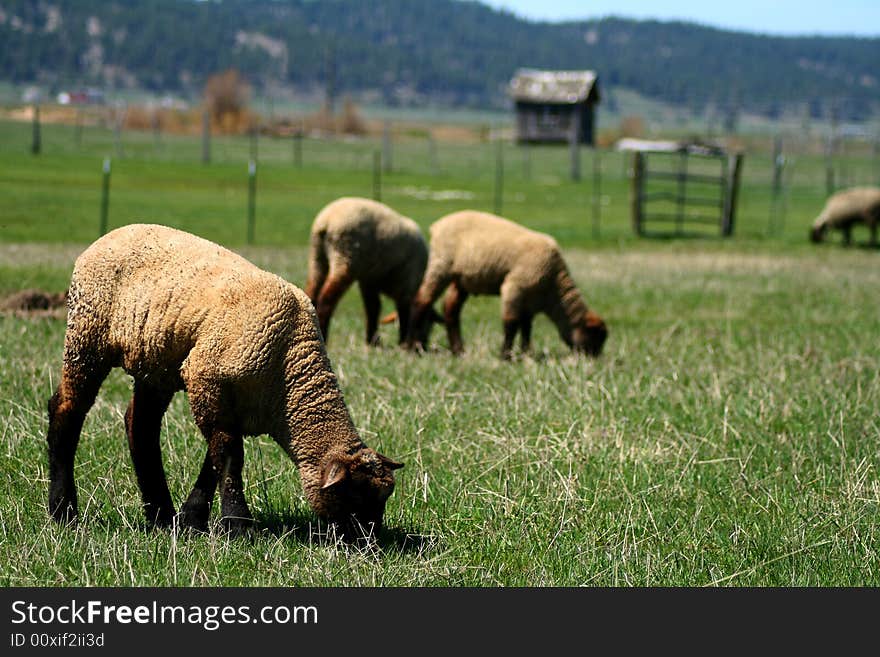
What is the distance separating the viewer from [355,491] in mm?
5621

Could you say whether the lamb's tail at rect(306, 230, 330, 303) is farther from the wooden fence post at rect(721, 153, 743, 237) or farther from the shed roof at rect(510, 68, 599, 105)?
the shed roof at rect(510, 68, 599, 105)

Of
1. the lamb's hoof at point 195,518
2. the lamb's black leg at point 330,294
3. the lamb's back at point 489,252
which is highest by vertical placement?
Answer: the lamb's back at point 489,252

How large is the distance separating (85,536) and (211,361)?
3.52 ft

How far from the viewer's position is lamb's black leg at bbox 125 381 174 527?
20.2ft

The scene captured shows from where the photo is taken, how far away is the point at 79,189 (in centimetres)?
2888

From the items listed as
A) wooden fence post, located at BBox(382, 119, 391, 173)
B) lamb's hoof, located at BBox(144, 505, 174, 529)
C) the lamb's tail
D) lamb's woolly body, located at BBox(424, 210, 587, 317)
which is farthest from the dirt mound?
wooden fence post, located at BBox(382, 119, 391, 173)

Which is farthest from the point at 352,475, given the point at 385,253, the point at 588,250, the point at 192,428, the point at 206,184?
the point at 206,184

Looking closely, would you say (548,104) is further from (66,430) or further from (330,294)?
(66,430)

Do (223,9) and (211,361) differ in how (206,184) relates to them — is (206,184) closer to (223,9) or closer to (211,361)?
(211,361)

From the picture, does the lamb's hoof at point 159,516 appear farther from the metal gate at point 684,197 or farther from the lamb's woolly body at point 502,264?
the metal gate at point 684,197

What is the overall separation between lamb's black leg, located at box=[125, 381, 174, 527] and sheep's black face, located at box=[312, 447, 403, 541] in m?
1.01

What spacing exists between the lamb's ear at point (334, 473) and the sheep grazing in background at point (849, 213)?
2526cm

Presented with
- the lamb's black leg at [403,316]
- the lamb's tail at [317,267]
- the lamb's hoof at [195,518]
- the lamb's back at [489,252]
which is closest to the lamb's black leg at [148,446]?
the lamb's hoof at [195,518]

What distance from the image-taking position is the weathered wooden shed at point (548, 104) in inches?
3250
